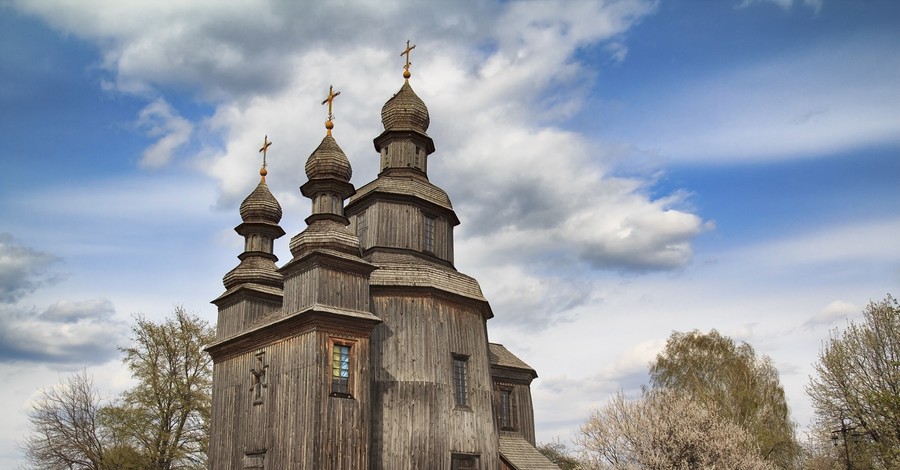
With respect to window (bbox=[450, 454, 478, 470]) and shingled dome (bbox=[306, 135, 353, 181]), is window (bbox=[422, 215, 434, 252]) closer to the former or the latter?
shingled dome (bbox=[306, 135, 353, 181])

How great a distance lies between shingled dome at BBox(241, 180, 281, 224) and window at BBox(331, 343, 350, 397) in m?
9.48

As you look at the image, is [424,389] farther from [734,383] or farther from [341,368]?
[734,383]

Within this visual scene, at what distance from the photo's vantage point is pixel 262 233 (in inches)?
1086

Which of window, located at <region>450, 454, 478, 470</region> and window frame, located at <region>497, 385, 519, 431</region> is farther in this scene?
window frame, located at <region>497, 385, 519, 431</region>

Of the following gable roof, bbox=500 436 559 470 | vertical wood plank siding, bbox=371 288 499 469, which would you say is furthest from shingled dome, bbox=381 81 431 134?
gable roof, bbox=500 436 559 470

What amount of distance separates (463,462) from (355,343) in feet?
16.9

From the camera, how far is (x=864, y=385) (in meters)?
24.7

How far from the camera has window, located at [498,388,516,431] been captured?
30078 millimetres

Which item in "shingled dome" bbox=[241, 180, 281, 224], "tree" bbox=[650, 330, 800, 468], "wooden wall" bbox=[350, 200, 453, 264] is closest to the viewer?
"wooden wall" bbox=[350, 200, 453, 264]

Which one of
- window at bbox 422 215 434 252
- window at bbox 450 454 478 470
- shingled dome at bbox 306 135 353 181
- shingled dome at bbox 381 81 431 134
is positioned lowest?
window at bbox 450 454 478 470

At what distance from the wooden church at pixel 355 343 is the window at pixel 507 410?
2.24 meters

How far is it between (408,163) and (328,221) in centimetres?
671

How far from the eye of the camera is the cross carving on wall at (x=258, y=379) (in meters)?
20.8

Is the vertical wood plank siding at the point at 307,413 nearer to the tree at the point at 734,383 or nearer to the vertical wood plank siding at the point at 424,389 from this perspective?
the vertical wood plank siding at the point at 424,389
